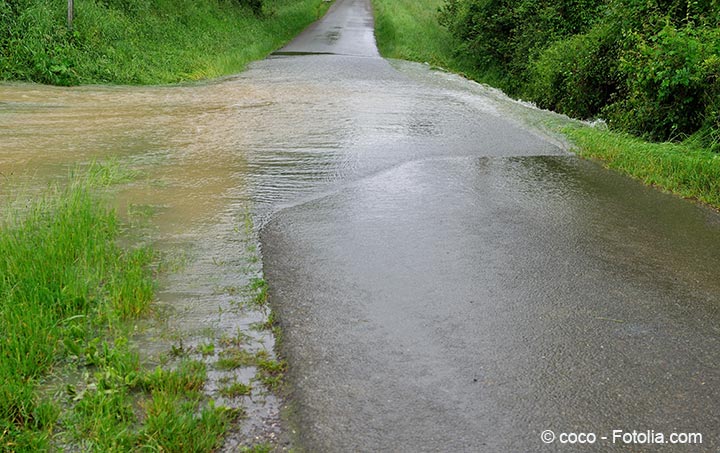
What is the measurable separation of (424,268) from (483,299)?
74 cm

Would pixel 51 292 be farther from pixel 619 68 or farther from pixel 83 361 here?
pixel 619 68

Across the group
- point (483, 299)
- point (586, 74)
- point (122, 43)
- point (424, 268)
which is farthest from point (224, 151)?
point (586, 74)

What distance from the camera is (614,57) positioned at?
53.4 feet

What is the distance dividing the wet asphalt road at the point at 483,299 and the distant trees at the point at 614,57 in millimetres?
2289

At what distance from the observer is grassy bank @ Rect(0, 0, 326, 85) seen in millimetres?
15258

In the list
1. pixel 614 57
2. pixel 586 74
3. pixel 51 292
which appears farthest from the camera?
pixel 586 74

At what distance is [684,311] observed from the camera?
5.12 metres

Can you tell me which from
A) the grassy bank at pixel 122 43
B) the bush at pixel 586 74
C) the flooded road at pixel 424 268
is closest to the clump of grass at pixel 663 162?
the flooded road at pixel 424 268

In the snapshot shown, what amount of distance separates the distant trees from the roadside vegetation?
0.9 inches

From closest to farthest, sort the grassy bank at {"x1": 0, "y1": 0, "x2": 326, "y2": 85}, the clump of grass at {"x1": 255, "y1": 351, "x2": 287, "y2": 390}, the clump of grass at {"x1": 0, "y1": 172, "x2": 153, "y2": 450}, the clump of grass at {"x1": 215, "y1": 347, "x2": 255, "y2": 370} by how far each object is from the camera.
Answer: the clump of grass at {"x1": 0, "y1": 172, "x2": 153, "y2": 450} < the clump of grass at {"x1": 255, "y1": 351, "x2": 287, "y2": 390} < the clump of grass at {"x1": 215, "y1": 347, "x2": 255, "y2": 370} < the grassy bank at {"x1": 0, "y1": 0, "x2": 326, "y2": 85}

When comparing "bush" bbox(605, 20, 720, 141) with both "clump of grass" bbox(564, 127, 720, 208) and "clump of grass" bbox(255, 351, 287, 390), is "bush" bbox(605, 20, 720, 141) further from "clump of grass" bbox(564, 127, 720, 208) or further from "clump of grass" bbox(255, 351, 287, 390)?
"clump of grass" bbox(255, 351, 287, 390)

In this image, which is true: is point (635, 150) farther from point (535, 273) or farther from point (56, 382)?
point (56, 382)

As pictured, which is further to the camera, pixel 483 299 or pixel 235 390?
pixel 483 299

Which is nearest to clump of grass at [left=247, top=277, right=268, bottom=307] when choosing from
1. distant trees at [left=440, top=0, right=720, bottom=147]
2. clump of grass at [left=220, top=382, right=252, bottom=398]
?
clump of grass at [left=220, top=382, right=252, bottom=398]
